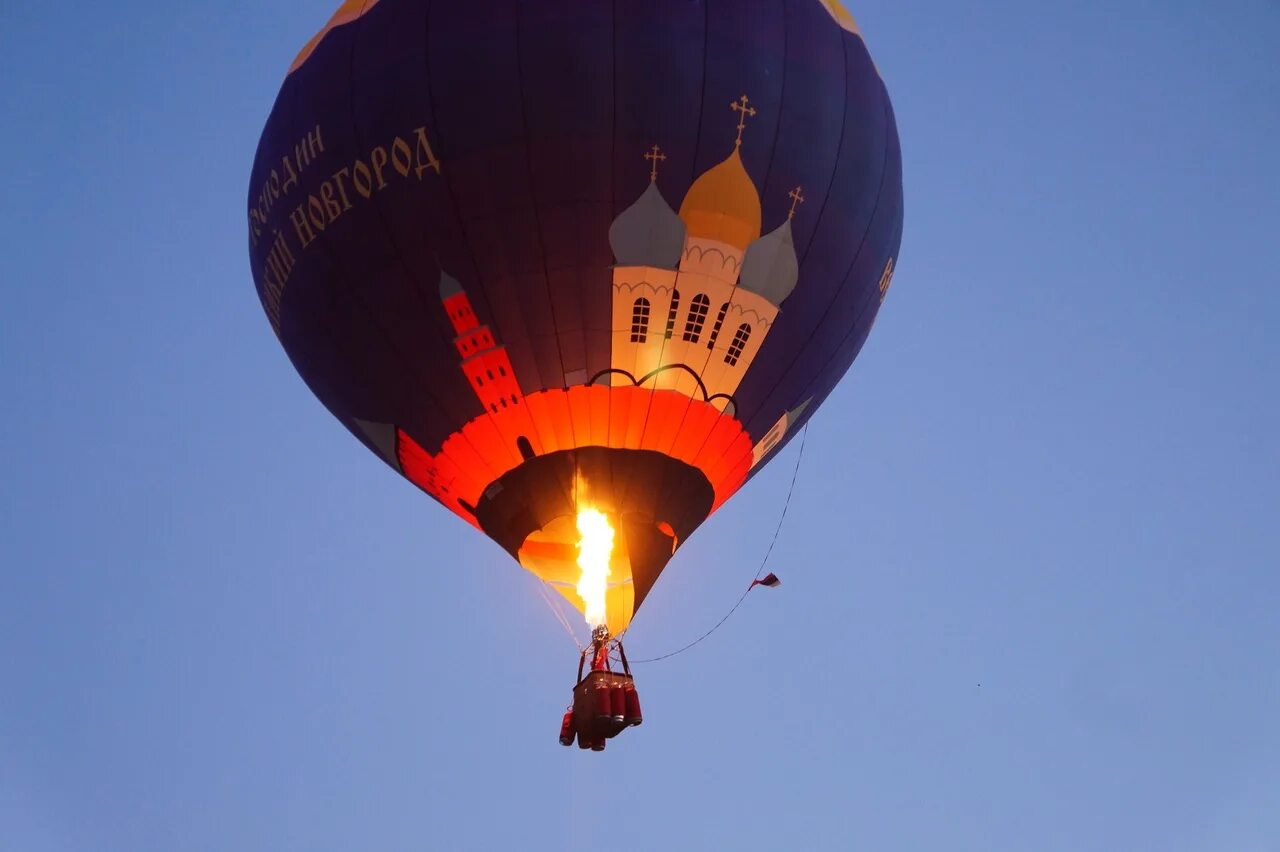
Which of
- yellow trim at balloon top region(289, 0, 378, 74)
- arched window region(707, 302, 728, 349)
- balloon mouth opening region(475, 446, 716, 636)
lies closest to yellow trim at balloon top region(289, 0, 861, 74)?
yellow trim at balloon top region(289, 0, 378, 74)

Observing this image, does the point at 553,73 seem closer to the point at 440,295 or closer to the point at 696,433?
the point at 440,295

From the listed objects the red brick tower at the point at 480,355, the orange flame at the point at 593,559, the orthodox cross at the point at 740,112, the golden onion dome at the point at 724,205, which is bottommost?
the orange flame at the point at 593,559

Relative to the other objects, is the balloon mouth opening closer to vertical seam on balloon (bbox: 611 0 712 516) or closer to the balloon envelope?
the balloon envelope

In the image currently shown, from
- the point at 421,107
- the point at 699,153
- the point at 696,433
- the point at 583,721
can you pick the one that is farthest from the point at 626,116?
the point at 583,721

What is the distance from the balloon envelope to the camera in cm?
986

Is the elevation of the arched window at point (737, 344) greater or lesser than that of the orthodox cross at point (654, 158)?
lesser

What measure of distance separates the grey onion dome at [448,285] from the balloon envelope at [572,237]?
22mm

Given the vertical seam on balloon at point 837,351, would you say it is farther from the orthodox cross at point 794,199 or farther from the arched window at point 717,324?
the orthodox cross at point 794,199

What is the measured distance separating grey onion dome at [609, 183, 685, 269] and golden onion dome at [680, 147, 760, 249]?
9cm

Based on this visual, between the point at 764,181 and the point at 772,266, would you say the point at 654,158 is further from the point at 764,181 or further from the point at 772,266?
the point at 772,266

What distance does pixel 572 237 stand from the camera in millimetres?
9906

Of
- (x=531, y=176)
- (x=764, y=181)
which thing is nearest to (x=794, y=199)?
(x=764, y=181)

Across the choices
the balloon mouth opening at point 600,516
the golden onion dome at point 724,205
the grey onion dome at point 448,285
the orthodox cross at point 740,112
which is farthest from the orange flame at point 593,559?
the orthodox cross at point 740,112

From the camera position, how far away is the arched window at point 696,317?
1016 centimetres
